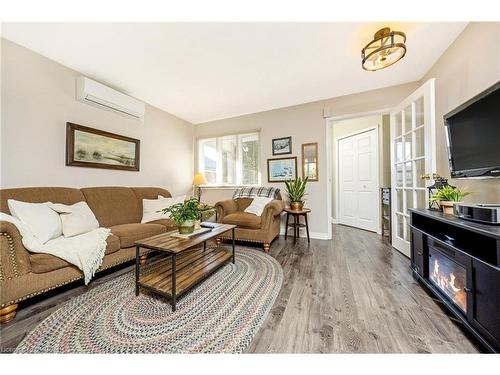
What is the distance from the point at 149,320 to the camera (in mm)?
1296

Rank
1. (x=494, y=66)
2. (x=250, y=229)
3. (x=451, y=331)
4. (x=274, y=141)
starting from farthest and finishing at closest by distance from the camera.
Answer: (x=274, y=141) → (x=250, y=229) → (x=494, y=66) → (x=451, y=331)

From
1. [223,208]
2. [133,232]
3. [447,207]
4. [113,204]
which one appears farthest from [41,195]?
[447,207]

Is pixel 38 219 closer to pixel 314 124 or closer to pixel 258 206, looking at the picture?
pixel 258 206

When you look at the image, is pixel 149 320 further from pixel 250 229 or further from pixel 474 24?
pixel 474 24

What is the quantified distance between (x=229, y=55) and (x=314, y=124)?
1.90 metres

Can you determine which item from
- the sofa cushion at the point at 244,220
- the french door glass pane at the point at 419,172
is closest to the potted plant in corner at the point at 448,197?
the french door glass pane at the point at 419,172

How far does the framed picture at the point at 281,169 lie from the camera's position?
3.51 m

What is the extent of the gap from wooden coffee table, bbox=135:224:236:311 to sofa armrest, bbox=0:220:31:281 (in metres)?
0.73

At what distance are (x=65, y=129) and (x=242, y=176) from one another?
2.78m

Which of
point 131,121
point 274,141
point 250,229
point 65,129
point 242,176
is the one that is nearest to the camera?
point 65,129

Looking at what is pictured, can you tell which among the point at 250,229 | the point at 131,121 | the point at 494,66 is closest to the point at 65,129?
the point at 131,121

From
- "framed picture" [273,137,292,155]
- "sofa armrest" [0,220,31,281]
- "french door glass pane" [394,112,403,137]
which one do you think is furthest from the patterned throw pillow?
"sofa armrest" [0,220,31,281]

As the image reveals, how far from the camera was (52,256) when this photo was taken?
4.99 ft

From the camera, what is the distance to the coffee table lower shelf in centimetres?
143
